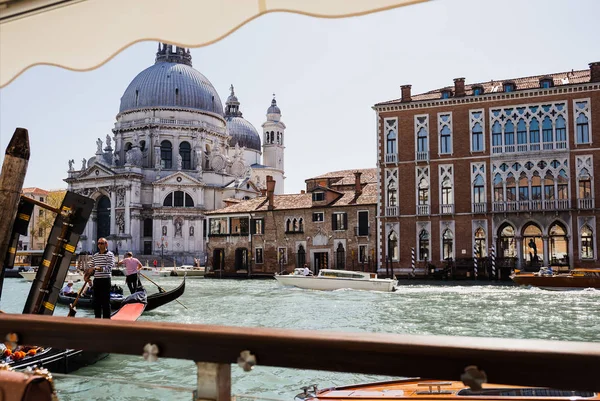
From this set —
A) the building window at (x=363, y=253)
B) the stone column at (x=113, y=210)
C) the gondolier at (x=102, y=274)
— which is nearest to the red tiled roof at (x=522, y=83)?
the building window at (x=363, y=253)

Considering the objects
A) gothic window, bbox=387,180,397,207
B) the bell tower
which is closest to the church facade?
the bell tower

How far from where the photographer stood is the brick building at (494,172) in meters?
22.5

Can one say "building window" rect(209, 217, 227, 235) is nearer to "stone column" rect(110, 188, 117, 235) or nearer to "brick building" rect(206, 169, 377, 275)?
"brick building" rect(206, 169, 377, 275)

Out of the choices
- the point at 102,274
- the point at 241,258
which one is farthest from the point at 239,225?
the point at 102,274

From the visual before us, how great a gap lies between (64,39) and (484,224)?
21928 mm

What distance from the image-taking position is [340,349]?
116 centimetres

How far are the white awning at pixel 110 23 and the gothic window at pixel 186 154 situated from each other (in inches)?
1818

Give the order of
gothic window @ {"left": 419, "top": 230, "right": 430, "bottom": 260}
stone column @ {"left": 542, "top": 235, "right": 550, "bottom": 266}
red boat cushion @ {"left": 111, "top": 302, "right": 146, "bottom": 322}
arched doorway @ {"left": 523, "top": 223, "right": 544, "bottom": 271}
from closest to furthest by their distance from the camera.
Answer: red boat cushion @ {"left": 111, "top": 302, "right": 146, "bottom": 322} < stone column @ {"left": 542, "top": 235, "right": 550, "bottom": 266} < arched doorway @ {"left": 523, "top": 223, "right": 544, "bottom": 271} < gothic window @ {"left": 419, "top": 230, "right": 430, "bottom": 260}

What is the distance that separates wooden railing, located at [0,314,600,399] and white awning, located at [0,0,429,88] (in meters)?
1.66

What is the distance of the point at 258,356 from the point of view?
124 centimetres

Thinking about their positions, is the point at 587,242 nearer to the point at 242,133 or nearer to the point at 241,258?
the point at 241,258

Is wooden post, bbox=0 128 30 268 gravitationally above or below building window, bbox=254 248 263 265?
above

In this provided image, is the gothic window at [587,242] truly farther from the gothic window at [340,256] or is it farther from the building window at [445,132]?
the gothic window at [340,256]

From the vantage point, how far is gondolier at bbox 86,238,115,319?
763 cm
